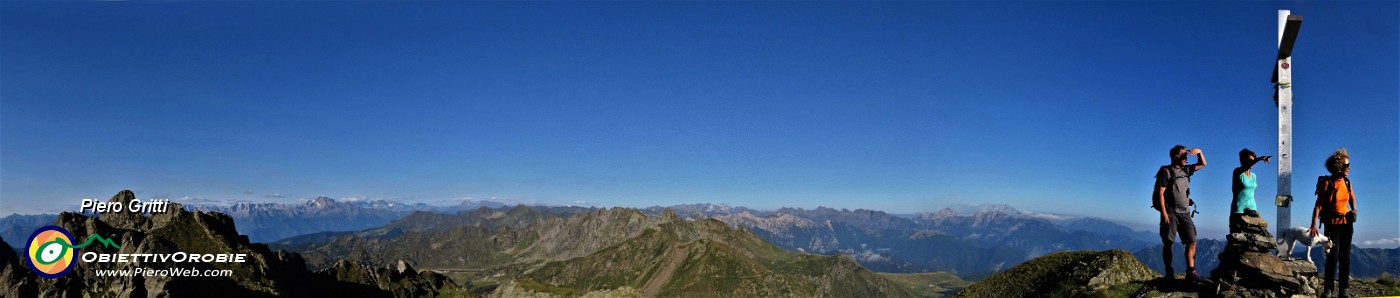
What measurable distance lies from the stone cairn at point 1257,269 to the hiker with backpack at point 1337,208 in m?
0.83

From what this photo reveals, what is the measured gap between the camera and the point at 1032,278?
53438 mm

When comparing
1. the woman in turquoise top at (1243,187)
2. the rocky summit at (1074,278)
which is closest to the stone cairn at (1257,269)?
the woman in turquoise top at (1243,187)

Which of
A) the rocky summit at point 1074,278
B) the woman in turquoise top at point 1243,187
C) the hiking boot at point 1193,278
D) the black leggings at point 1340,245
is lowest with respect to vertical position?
the rocky summit at point 1074,278

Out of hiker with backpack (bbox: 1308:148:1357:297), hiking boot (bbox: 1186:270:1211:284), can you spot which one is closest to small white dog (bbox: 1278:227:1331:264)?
hiker with backpack (bbox: 1308:148:1357:297)

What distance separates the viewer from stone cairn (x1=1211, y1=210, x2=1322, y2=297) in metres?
20.0

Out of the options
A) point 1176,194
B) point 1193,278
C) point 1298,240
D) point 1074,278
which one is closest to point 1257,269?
point 1298,240

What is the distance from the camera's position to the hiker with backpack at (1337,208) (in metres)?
19.2

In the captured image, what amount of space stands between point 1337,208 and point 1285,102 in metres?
3.37

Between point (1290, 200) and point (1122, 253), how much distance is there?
101 feet

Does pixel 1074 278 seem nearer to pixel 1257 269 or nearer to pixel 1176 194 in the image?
pixel 1257 269

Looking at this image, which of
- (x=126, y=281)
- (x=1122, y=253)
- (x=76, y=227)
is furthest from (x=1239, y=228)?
(x=76, y=227)

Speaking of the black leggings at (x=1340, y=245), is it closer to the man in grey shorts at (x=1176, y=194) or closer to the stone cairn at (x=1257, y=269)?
the stone cairn at (x=1257, y=269)

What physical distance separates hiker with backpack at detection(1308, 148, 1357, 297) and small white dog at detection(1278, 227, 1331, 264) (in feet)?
0.49

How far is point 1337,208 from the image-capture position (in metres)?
19.3
